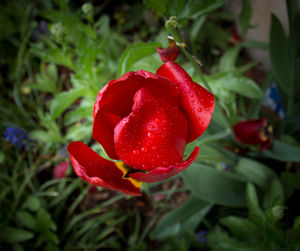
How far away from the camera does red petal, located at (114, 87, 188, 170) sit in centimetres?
45

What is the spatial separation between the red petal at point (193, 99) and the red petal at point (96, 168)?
0.48 feet

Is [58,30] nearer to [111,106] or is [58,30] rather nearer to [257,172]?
[111,106]

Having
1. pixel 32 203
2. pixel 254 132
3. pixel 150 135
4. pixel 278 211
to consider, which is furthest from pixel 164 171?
pixel 32 203

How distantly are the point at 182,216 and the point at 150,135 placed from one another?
62cm

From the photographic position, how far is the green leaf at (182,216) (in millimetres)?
982

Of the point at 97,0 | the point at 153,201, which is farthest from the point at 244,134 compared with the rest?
the point at 97,0

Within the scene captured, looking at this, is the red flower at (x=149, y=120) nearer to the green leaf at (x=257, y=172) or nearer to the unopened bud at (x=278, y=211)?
the unopened bud at (x=278, y=211)

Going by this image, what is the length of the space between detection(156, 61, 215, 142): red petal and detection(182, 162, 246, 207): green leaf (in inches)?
15.4

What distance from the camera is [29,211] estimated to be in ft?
4.25

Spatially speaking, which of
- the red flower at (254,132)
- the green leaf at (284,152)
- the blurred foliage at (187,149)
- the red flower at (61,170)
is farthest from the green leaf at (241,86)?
the red flower at (61,170)

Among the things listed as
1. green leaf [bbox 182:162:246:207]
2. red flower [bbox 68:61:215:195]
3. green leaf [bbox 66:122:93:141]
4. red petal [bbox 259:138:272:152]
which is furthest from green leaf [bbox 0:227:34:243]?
red petal [bbox 259:138:272:152]

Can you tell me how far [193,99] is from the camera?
17.9 inches

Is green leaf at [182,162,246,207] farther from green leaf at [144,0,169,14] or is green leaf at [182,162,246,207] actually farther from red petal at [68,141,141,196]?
green leaf at [144,0,169,14]

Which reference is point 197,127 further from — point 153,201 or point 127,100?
point 153,201
